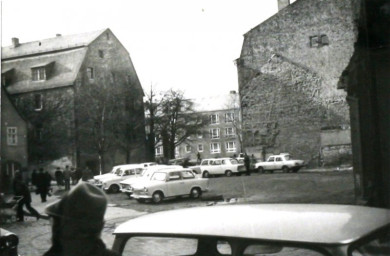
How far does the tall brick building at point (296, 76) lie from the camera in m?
1.25

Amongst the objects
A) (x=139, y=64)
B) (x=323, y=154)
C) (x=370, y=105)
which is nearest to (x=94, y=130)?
(x=139, y=64)

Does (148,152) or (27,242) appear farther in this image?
(27,242)

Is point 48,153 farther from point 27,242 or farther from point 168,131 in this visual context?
point 168,131

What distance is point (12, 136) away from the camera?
1.56 metres

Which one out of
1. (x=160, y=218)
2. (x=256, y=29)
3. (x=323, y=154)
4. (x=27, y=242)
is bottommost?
(x=27, y=242)

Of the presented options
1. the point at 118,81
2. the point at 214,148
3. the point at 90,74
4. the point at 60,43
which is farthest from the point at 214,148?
the point at 60,43

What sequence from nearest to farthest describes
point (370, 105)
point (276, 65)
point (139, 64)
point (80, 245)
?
point (80, 245) → point (370, 105) → point (276, 65) → point (139, 64)

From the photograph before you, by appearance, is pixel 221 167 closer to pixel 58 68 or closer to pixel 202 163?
pixel 202 163

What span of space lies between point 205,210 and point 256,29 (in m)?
0.60

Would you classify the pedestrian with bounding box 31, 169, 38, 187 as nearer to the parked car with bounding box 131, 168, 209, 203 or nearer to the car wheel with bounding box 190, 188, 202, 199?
the parked car with bounding box 131, 168, 209, 203

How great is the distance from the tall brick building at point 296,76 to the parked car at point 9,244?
817 mm

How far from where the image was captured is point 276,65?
133 centimetres

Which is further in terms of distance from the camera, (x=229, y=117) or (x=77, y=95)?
(x=77, y=95)

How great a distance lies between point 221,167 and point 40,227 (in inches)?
24.8
